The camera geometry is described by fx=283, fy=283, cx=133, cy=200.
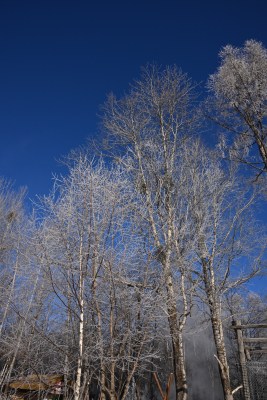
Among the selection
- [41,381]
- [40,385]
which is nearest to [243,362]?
[40,385]

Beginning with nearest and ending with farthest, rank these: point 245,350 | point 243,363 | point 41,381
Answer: point 41,381
point 243,363
point 245,350

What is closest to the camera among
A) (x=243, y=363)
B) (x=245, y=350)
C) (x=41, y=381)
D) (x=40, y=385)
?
(x=41, y=381)

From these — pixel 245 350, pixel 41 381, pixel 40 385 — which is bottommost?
pixel 40 385

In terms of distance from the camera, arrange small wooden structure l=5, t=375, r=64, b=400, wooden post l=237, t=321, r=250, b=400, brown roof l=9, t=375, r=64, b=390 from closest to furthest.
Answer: brown roof l=9, t=375, r=64, b=390
small wooden structure l=5, t=375, r=64, b=400
wooden post l=237, t=321, r=250, b=400

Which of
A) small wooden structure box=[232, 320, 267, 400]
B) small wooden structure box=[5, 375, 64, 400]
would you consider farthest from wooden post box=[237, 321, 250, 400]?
small wooden structure box=[5, 375, 64, 400]

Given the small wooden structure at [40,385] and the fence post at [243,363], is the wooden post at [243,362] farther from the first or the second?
the small wooden structure at [40,385]

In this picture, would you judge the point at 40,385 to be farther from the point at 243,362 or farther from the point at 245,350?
the point at 245,350

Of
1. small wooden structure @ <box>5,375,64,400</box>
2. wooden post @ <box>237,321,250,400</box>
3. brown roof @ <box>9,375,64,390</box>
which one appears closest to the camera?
brown roof @ <box>9,375,64,390</box>

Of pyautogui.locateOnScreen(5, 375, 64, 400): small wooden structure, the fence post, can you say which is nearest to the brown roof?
pyautogui.locateOnScreen(5, 375, 64, 400): small wooden structure

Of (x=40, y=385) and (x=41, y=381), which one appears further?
(x=40, y=385)

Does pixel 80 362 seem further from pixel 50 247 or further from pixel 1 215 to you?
pixel 1 215

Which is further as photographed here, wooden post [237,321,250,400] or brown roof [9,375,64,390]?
wooden post [237,321,250,400]

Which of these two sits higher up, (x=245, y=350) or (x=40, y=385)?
(x=245, y=350)

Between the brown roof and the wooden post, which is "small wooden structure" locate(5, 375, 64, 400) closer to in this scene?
the brown roof
